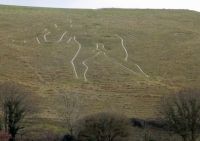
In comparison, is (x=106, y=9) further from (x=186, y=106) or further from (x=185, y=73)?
(x=186, y=106)

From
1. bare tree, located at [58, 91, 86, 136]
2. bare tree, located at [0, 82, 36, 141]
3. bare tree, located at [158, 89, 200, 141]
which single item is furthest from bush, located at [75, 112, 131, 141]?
bare tree, located at [0, 82, 36, 141]

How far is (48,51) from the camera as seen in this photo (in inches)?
2250

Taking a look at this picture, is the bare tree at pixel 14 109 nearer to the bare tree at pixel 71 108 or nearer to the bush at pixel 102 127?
the bare tree at pixel 71 108

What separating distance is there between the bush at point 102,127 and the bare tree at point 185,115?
3.55 metres

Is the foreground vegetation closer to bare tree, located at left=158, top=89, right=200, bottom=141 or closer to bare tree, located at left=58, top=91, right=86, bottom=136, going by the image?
bare tree, located at left=158, top=89, right=200, bottom=141

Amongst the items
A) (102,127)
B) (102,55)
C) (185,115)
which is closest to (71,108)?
(102,127)

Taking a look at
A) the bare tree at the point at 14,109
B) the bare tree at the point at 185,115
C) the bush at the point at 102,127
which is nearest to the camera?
the bush at the point at 102,127

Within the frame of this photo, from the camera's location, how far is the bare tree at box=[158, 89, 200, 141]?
2756cm

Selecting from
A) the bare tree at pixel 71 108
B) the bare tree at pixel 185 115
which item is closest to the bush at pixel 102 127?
the bare tree at pixel 71 108

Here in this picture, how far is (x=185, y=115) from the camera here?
27.8 m

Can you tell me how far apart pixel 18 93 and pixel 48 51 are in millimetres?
27473

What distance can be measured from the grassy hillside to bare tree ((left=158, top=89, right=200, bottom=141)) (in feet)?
20.9

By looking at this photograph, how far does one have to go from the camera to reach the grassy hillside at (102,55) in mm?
41875

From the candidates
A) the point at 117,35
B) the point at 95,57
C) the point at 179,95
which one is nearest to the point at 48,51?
the point at 95,57
